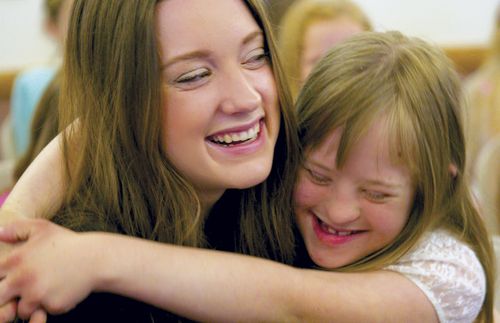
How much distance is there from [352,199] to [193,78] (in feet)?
1.32

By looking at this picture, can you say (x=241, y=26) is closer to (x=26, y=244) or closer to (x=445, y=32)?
(x=26, y=244)

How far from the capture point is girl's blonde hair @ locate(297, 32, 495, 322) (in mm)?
1387

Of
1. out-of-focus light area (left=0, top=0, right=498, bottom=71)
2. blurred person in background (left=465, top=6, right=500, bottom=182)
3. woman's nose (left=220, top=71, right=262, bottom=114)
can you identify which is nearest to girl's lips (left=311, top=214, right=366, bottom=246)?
woman's nose (left=220, top=71, right=262, bottom=114)

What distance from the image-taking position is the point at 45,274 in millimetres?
1127

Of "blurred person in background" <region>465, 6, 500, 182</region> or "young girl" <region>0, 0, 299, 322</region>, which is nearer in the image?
"young girl" <region>0, 0, 299, 322</region>

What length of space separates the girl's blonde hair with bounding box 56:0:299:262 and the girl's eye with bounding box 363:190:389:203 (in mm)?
171

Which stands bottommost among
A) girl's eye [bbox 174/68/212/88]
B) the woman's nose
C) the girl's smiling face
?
the girl's smiling face

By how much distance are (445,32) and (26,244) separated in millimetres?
4443

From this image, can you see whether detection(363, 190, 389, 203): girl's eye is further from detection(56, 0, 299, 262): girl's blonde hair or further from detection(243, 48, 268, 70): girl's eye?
detection(243, 48, 268, 70): girl's eye

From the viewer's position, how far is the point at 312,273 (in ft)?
4.34

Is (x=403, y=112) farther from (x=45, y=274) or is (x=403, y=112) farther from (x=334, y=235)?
(x=45, y=274)

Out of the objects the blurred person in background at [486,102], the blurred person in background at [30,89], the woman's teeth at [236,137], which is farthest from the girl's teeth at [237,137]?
the blurred person in background at [486,102]

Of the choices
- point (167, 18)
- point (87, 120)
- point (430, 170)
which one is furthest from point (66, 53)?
point (430, 170)

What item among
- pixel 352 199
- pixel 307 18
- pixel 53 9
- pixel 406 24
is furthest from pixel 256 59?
pixel 406 24
